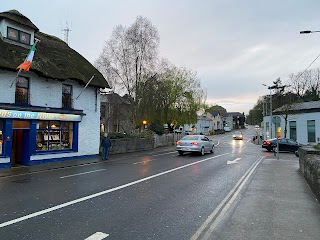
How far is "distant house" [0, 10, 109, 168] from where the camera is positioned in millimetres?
15258

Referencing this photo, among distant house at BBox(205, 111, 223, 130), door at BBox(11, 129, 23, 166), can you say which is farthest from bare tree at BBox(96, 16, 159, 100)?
distant house at BBox(205, 111, 223, 130)

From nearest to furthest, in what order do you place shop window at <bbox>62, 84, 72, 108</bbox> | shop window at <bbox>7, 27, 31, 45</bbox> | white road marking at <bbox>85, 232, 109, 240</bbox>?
white road marking at <bbox>85, 232, 109, 240</bbox> < shop window at <bbox>7, 27, 31, 45</bbox> < shop window at <bbox>62, 84, 72, 108</bbox>

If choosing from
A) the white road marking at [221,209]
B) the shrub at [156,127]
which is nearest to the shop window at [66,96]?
the white road marking at [221,209]

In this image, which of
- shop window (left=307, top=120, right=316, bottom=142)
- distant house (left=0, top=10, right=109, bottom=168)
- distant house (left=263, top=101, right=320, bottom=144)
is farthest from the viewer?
shop window (left=307, top=120, right=316, bottom=142)

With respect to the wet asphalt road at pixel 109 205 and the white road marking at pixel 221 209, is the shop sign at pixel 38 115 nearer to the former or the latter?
the wet asphalt road at pixel 109 205

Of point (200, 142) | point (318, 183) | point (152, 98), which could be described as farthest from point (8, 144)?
point (152, 98)

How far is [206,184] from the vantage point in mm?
10102

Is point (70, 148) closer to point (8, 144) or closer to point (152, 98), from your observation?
point (8, 144)

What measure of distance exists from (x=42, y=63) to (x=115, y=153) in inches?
378

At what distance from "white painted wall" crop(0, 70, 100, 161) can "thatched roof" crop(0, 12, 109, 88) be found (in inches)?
21.5

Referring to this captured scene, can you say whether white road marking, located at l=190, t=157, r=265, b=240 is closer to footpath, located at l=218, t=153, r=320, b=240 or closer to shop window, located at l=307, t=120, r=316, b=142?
footpath, located at l=218, t=153, r=320, b=240

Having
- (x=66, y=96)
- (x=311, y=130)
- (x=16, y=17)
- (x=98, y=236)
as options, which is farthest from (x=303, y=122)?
(x=98, y=236)

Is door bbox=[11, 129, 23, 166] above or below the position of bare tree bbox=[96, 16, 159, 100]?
below

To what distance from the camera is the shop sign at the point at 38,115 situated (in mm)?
14769
